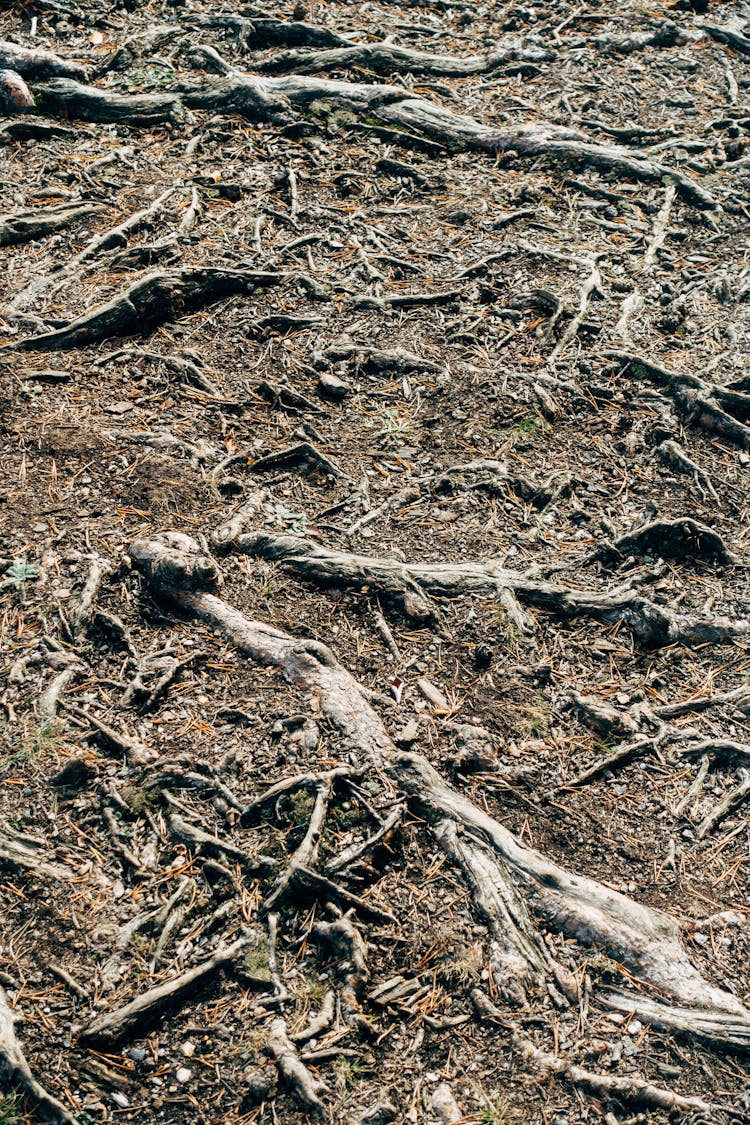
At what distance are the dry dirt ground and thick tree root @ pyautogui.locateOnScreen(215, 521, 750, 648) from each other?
0.02 meters

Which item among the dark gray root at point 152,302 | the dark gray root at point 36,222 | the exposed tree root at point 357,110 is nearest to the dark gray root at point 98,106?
the exposed tree root at point 357,110

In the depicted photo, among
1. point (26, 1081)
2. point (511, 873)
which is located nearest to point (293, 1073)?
point (26, 1081)

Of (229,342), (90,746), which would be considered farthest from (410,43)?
(90,746)

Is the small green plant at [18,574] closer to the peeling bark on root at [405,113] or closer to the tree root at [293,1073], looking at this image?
the tree root at [293,1073]

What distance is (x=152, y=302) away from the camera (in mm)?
6227

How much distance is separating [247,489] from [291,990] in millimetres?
2765

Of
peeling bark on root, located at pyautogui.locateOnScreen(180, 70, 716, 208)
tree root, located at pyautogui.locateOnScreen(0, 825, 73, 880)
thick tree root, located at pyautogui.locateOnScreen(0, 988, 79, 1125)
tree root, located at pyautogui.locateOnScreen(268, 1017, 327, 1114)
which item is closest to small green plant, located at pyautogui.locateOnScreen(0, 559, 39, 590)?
tree root, located at pyautogui.locateOnScreen(0, 825, 73, 880)

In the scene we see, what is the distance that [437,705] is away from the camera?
4.54 m

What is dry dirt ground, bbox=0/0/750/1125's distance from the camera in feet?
11.7

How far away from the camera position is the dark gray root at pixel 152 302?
5980 millimetres

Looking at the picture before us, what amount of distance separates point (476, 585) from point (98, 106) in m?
5.43

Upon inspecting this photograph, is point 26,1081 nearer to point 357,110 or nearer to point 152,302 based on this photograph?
point 152,302

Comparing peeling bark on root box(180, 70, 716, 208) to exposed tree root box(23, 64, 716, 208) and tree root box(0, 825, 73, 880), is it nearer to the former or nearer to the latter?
exposed tree root box(23, 64, 716, 208)

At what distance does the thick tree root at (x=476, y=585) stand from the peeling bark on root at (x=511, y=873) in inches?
18.2
